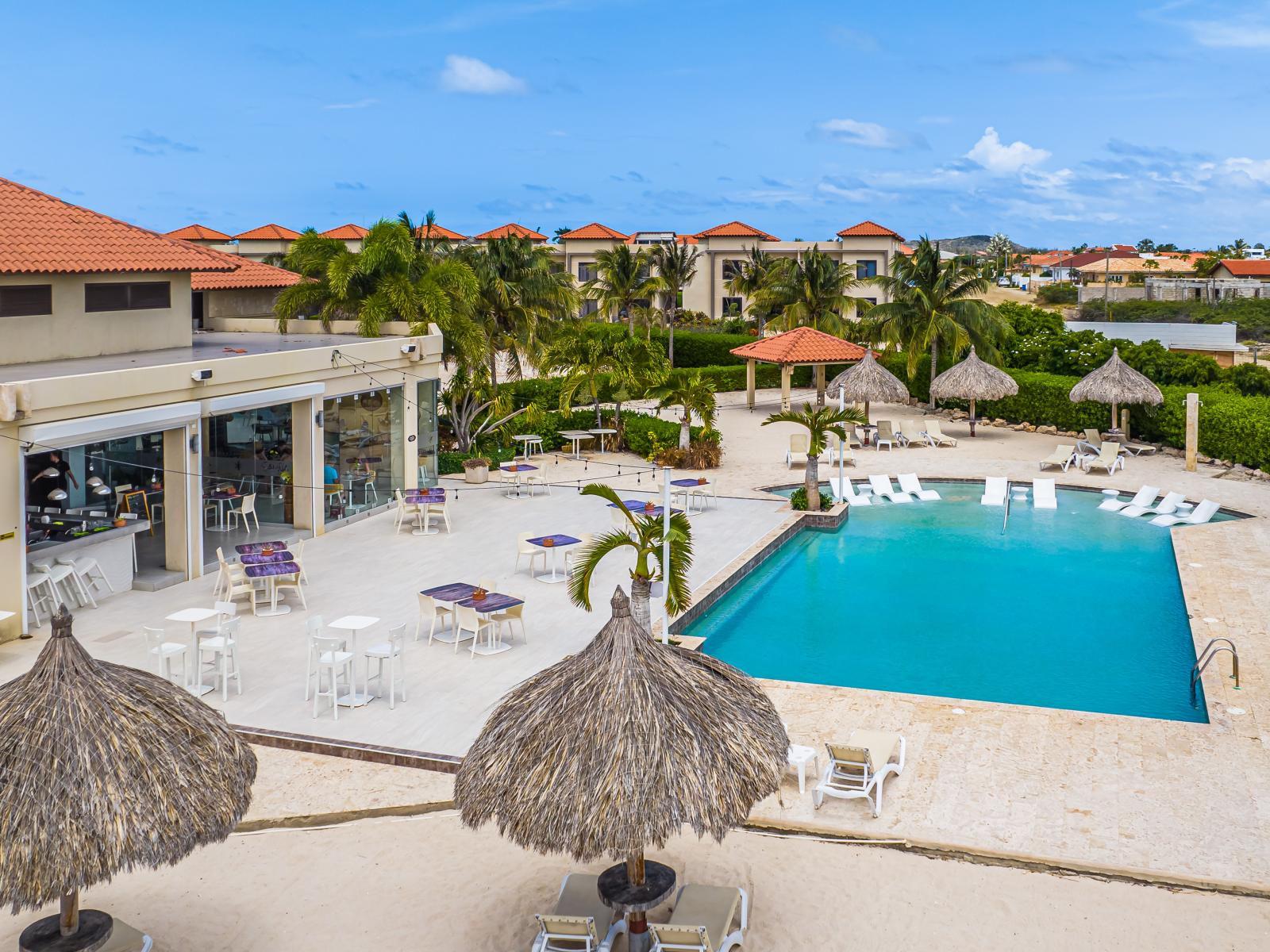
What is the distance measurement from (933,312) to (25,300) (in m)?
25.8

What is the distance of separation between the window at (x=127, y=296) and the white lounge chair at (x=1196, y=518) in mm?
19022

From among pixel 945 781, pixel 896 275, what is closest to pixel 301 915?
pixel 945 781

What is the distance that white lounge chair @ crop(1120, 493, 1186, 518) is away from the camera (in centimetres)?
2422

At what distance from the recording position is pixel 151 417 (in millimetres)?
17422

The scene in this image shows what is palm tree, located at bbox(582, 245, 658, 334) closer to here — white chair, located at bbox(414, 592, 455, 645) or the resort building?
the resort building

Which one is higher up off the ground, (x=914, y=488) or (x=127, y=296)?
(x=127, y=296)

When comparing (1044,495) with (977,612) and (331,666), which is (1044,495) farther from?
(331,666)

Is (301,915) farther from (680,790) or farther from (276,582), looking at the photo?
(276,582)

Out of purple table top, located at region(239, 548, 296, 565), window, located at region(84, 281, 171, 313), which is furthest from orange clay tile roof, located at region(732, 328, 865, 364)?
purple table top, located at region(239, 548, 296, 565)

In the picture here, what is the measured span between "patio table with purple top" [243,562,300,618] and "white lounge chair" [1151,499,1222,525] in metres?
16.3

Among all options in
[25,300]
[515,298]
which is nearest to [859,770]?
[25,300]

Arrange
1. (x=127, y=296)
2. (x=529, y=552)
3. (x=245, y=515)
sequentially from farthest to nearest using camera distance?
(x=127, y=296) < (x=245, y=515) < (x=529, y=552)

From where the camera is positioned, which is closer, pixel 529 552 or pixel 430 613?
pixel 430 613

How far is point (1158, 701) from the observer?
47.2ft
